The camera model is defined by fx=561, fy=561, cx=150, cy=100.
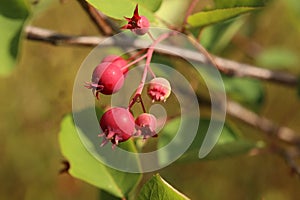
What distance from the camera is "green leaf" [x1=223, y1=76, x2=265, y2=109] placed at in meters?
1.78

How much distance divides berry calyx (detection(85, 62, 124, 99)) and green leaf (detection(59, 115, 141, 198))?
0.24 m

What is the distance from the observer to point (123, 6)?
0.88 m

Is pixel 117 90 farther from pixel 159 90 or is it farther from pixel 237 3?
pixel 237 3

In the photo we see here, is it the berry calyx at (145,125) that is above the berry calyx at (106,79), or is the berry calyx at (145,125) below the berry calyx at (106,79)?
below

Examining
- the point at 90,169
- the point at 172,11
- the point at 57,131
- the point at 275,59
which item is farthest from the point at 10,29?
the point at 57,131

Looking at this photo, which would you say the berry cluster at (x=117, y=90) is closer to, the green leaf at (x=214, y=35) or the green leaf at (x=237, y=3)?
the green leaf at (x=237, y=3)

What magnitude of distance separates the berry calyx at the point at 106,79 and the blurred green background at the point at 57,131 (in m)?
1.87

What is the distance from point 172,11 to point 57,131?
1.45m

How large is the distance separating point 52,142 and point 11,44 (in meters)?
1.88

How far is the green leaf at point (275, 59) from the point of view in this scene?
211 cm

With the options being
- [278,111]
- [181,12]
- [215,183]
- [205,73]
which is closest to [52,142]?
[215,183]

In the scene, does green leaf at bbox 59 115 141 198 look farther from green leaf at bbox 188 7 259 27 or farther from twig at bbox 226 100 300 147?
twig at bbox 226 100 300 147

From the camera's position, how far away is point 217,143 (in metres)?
1.18

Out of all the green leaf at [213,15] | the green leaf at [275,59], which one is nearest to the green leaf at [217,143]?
the green leaf at [213,15]
